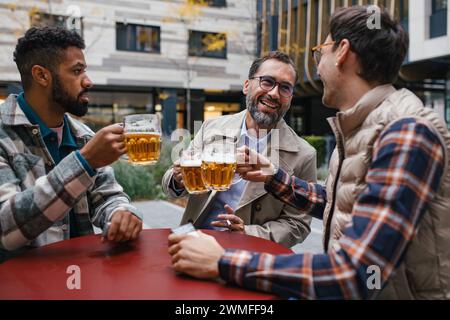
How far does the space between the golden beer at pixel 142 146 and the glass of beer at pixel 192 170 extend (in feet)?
0.56

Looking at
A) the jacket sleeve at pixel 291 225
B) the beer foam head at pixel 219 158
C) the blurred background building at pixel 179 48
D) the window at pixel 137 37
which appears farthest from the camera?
the window at pixel 137 37

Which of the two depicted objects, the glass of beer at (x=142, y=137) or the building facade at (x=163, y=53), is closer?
the glass of beer at (x=142, y=137)

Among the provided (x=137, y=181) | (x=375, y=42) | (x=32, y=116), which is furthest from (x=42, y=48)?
(x=137, y=181)

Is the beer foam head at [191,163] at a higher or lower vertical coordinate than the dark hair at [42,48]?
lower

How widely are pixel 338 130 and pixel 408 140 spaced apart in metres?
0.42

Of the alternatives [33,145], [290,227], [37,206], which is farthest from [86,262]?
[290,227]

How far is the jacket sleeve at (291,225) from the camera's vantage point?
251cm

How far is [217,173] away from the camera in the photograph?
196 centimetres

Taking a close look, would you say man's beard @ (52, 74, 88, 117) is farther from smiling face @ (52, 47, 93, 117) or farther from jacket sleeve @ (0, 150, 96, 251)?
jacket sleeve @ (0, 150, 96, 251)

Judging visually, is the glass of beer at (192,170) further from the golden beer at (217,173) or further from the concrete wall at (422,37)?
the concrete wall at (422,37)

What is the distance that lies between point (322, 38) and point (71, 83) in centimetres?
911

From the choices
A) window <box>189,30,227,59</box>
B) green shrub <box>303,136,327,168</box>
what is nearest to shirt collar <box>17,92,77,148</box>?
green shrub <box>303,136,327,168</box>

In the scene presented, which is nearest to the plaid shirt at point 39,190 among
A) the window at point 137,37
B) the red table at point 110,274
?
the red table at point 110,274
